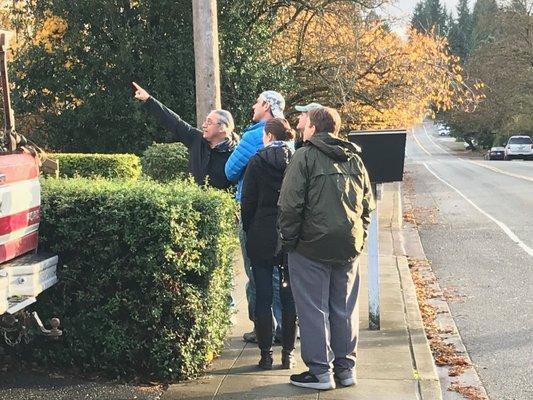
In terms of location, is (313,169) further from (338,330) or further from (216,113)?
(216,113)

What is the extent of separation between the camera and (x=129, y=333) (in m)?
5.06

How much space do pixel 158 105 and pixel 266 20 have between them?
1027 cm

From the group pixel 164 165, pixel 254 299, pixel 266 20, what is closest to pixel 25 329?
pixel 254 299

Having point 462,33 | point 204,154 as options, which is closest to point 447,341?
point 204,154

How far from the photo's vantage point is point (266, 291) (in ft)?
17.7

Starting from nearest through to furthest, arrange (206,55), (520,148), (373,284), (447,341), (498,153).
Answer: (373,284) < (447,341) < (206,55) < (520,148) < (498,153)

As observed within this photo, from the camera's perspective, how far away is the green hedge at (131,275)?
4871mm

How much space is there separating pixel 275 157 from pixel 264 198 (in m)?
0.30

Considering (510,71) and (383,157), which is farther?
(510,71)

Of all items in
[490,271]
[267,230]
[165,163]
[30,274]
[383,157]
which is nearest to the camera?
[30,274]

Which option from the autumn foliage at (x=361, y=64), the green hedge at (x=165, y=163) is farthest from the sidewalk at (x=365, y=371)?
the autumn foliage at (x=361, y=64)

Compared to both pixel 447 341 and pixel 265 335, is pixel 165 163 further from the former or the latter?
pixel 265 335

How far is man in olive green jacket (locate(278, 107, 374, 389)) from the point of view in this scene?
4770 mm

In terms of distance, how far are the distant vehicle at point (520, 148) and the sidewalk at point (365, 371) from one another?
47391mm
